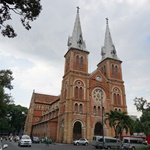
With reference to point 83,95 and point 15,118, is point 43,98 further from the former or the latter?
point 83,95

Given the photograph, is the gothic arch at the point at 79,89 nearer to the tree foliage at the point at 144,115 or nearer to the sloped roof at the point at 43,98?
the tree foliage at the point at 144,115

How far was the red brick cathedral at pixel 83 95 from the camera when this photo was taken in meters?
41.0

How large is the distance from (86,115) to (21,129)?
5840 cm

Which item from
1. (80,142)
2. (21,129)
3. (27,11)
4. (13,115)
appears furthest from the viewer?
(21,129)

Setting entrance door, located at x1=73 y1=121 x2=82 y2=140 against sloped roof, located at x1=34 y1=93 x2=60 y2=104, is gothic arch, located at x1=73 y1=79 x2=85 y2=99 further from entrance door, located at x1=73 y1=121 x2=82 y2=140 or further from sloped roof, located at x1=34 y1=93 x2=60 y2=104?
sloped roof, located at x1=34 y1=93 x2=60 y2=104

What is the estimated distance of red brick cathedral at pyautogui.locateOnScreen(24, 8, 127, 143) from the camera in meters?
41.0

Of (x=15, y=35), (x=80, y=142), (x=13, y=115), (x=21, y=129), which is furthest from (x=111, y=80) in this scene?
(x=21, y=129)

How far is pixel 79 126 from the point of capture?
140 feet

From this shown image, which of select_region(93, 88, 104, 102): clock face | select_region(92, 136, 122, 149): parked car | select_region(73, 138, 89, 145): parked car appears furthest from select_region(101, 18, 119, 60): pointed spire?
select_region(92, 136, 122, 149): parked car

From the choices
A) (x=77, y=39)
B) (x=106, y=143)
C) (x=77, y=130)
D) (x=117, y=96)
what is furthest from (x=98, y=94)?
(x=77, y=39)

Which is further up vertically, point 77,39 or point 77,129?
point 77,39

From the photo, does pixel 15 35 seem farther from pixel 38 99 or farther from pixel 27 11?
pixel 38 99

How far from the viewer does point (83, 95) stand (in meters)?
44.1

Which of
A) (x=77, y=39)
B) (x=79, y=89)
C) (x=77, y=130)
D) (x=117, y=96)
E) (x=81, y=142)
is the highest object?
(x=77, y=39)
